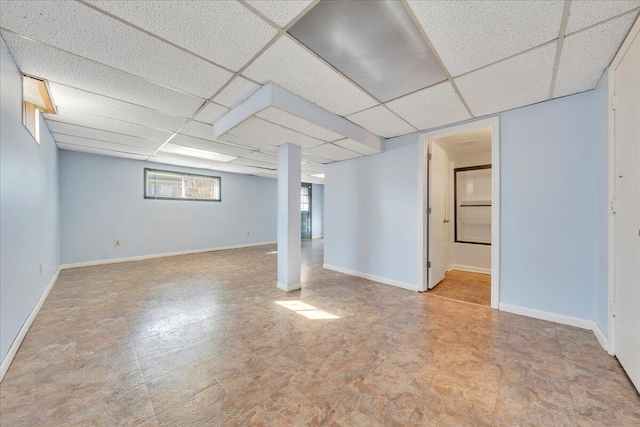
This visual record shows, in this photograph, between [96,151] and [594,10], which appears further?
[96,151]

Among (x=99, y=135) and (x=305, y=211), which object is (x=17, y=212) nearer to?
(x=99, y=135)

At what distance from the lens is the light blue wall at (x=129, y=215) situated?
4.95m

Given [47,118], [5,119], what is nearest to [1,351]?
[5,119]

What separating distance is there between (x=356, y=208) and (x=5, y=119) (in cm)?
406

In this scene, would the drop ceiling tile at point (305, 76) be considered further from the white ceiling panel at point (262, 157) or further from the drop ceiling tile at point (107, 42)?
the white ceiling panel at point (262, 157)

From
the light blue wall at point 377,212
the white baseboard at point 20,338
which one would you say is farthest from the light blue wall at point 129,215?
the light blue wall at point 377,212

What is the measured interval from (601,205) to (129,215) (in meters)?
7.93

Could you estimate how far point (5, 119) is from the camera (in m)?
1.79

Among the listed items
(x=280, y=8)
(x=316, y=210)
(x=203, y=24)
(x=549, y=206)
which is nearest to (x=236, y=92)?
(x=203, y=24)

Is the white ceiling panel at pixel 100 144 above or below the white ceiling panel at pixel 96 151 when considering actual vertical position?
below

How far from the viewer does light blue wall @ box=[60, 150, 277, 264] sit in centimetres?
495

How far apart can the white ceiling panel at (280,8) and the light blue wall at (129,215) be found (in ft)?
19.5

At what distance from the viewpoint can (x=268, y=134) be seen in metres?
3.13

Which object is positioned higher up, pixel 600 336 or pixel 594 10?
pixel 594 10
